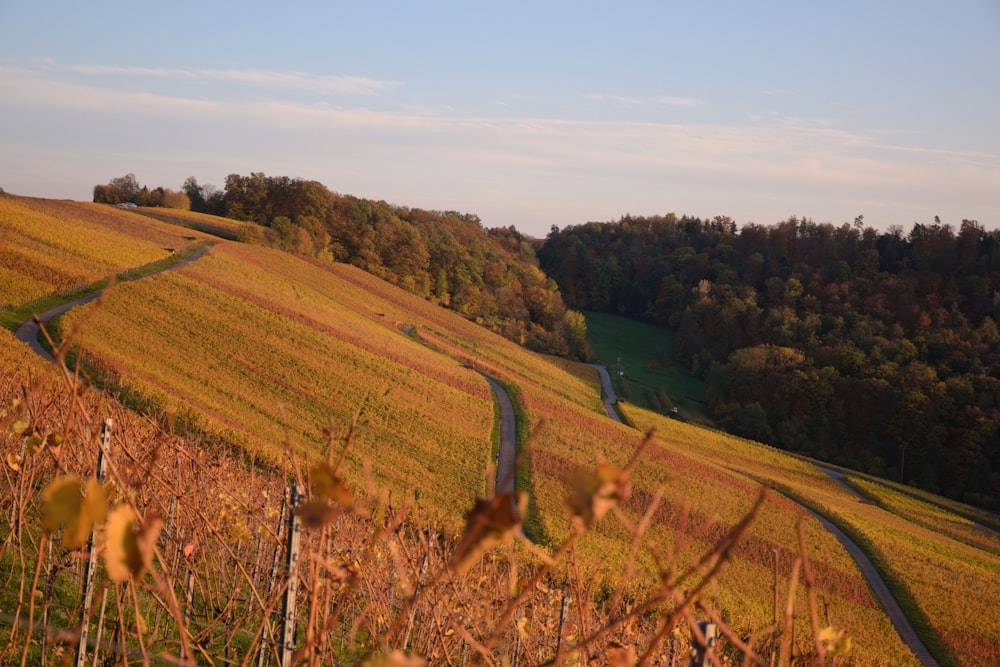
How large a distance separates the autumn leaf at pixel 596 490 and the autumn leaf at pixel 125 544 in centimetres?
59

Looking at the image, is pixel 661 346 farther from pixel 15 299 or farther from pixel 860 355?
pixel 15 299

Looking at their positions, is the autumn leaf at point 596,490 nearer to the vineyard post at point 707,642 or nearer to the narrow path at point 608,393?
the vineyard post at point 707,642

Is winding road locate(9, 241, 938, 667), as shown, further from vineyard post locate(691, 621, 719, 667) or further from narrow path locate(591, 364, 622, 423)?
vineyard post locate(691, 621, 719, 667)

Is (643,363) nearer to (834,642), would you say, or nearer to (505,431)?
(505,431)

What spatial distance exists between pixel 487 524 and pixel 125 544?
52 cm

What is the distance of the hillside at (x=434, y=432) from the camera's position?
76.4 feet

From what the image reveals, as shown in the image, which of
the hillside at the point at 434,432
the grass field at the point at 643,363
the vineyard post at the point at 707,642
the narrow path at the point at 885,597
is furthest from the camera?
the grass field at the point at 643,363

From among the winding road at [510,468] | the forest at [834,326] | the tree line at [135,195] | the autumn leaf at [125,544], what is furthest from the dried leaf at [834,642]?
the tree line at [135,195]

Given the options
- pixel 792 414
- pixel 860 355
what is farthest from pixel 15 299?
pixel 860 355

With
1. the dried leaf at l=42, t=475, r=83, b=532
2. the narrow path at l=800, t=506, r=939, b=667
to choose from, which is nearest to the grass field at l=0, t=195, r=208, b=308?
the dried leaf at l=42, t=475, r=83, b=532

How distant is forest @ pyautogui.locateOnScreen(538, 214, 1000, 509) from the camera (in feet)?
190

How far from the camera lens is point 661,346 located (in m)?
93.6

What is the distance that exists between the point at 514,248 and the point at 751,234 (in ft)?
103

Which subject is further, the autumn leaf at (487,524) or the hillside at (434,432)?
the hillside at (434,432)
